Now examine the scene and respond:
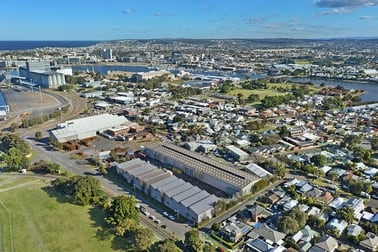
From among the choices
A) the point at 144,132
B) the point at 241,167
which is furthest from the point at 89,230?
the point at 144,132

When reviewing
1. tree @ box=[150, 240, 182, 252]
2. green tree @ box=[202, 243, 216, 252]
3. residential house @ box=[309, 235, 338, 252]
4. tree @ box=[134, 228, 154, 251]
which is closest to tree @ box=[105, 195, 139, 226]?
tree @ box=[134, 228, 154, 251]

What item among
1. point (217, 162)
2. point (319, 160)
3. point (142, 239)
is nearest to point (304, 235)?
point (142, 239)

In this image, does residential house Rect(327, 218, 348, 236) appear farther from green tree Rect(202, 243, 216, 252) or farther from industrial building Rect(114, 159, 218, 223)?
Answer: green tree Rect(202, 243, 216, 252)

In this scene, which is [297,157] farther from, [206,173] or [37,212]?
[37,212]

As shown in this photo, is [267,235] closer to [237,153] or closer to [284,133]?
[237,153]

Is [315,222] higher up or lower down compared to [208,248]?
lower down

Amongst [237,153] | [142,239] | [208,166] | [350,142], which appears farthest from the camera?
[350,142]

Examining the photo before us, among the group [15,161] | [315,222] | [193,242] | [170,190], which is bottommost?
[315,222]
